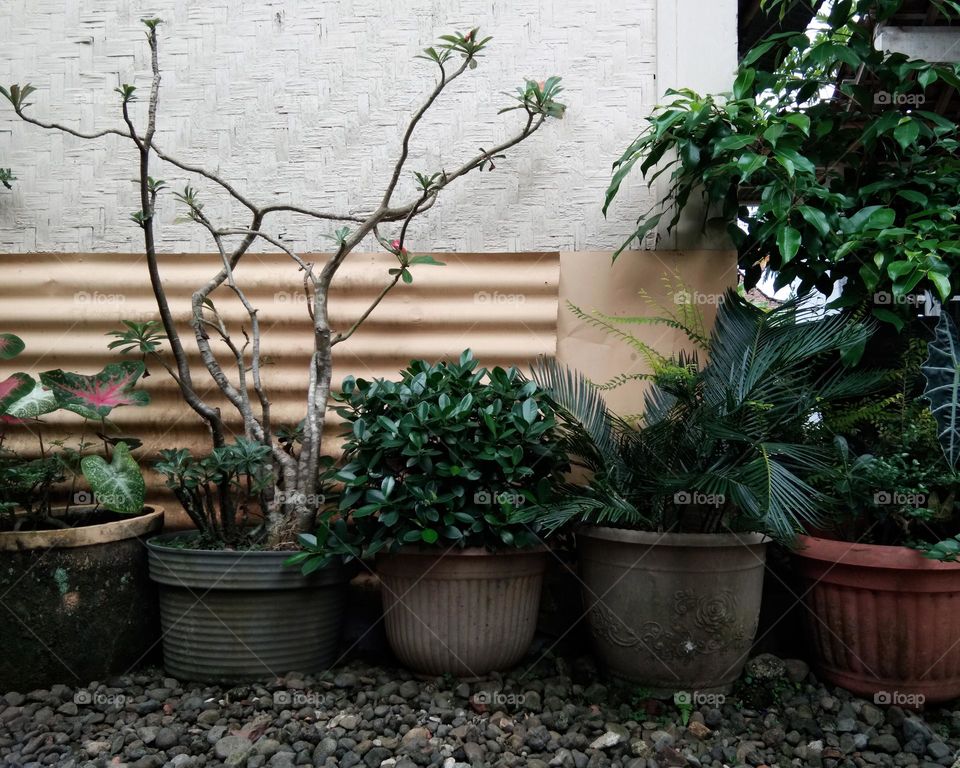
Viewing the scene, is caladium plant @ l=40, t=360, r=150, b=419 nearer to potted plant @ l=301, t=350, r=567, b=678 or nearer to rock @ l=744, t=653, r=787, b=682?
potted plant @ l=301, t=350, r=567, b=678

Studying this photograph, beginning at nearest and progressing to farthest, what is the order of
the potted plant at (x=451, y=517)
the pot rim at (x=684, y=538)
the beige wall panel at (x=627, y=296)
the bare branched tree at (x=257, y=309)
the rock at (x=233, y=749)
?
the rock at (x=233, y=749)
the pot rim at (x=684, y=538)
the potted plant at (x=451, y=517)
the bare branched tree at (x=257, y=309)
the beige wall panel at (x=627, y=296)

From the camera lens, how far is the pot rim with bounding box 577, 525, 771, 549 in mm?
2174

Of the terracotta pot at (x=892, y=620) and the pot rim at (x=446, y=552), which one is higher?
the pot rim at (x=446, y=552)

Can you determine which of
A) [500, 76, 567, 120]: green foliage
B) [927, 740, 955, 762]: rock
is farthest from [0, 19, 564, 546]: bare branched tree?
[927, 740, 955, 762]: rock

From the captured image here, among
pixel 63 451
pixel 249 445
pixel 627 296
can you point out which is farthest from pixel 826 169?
pixel 63 451

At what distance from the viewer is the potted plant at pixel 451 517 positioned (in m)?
2.28

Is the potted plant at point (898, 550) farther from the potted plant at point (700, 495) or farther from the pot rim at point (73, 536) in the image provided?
the pot rim at point (73, 536)

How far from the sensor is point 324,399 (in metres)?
2.65

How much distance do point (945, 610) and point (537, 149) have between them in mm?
2081

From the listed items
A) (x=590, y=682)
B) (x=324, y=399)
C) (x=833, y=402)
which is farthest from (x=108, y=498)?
(x=833, y=402)

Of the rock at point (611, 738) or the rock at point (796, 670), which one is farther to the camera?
the rock at point (796, 670)

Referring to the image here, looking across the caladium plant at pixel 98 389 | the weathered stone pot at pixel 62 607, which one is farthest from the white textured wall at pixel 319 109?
the weathered stone pot at pixel 62 607

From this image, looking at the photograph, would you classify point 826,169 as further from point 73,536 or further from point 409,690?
point 73,536

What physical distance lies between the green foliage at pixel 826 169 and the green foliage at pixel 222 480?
5.05 ft
